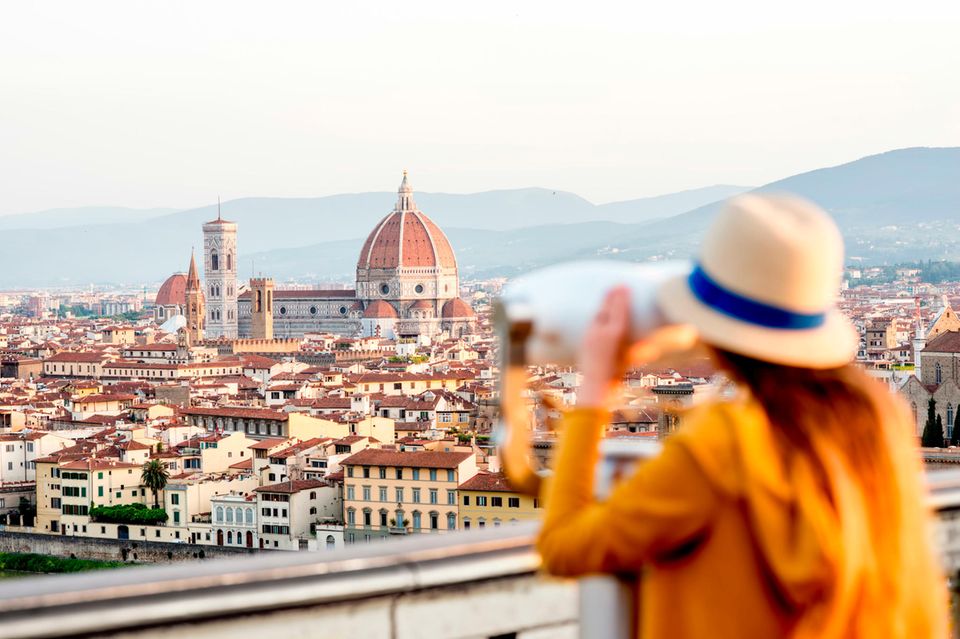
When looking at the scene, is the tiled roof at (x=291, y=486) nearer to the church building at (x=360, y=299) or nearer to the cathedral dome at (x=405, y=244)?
the church building at (x=360, y=299)

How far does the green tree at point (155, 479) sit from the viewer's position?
773 inches

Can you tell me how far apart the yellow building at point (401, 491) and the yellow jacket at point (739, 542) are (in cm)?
1542

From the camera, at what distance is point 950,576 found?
173 centimetres

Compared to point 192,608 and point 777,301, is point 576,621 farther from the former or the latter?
point 777,301

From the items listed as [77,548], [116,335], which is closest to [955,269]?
[116,335]

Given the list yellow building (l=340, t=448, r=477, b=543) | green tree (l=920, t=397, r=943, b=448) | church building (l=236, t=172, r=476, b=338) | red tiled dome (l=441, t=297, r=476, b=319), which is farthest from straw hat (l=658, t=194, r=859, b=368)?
red tiled dome (l=441, t=297, r=476, b=319)

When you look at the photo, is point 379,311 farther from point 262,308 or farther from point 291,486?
point 291,486

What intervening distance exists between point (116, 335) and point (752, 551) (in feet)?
Answer: 187

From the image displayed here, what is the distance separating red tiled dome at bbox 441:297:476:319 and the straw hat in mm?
58818

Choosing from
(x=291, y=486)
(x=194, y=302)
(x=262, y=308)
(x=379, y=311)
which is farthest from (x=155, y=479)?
(x=379, y=311)

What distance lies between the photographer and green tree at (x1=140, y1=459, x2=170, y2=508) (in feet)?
64.4

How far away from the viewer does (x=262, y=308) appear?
2255 inches

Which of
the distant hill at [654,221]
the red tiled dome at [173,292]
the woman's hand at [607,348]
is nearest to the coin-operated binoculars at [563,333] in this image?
the woman's hand at [607,348]

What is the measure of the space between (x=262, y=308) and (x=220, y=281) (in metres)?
4.77
